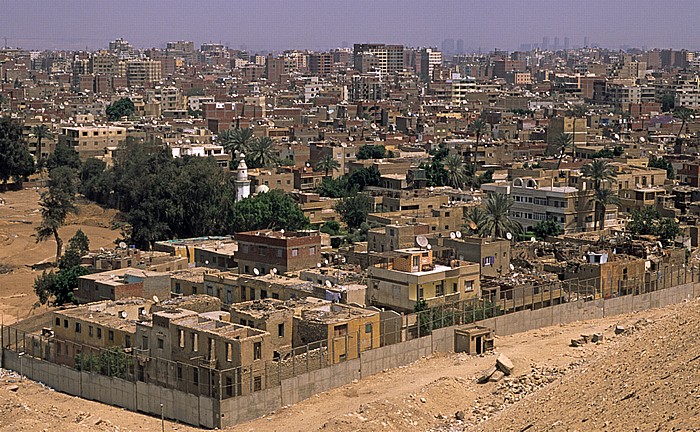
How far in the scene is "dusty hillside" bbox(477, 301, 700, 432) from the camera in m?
19.0

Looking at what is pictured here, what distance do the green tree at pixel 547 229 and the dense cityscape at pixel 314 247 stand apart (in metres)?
0.14

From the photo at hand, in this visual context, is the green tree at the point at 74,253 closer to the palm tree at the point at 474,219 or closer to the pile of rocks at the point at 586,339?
the palm tree at the point at 474,219

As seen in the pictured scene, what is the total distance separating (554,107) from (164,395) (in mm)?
88234

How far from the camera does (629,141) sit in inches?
2913

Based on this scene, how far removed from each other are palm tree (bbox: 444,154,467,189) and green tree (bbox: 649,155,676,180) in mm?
9380

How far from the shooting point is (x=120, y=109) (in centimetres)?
9919

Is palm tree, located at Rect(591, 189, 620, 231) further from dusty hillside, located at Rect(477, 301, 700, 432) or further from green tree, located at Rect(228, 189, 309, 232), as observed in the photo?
dusty hillside, located at Rect(477, 301, 700, 432)

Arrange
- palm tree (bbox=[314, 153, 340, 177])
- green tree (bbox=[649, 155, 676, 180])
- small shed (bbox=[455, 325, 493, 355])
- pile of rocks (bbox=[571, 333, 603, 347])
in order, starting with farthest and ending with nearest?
palm tree (bbox=[314, 153, 340, 177]) < green tree (bbox=[649, 155, 676, 180]) < pile of rocks (bbox=[571, 333, 603, 347]) < small shed (bbox=[455, 325, 493, 355])

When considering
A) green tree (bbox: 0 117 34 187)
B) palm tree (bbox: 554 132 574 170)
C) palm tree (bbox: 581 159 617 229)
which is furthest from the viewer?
palm tree (bbox: 554 132 574 170)

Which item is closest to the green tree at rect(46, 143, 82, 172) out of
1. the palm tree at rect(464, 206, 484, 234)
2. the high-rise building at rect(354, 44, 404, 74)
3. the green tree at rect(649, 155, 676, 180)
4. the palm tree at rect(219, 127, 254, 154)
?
the palm tree at rect(219, 127, 254, 154)

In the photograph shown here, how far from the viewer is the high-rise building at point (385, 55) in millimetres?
179250

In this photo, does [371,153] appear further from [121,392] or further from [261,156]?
[121,392]

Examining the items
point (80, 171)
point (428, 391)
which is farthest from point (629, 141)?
point (428, 391)

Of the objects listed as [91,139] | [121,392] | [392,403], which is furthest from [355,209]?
[91,139]
